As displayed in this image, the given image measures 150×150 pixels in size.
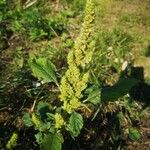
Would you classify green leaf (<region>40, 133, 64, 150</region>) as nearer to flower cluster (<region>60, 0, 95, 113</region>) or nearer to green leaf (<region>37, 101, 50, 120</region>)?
flower cluster (<region>60, 0, 95, 113</region>)

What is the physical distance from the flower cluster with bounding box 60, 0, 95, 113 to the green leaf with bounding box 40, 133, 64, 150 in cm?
22

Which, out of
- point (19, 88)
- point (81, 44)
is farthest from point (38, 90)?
point (81, 44)

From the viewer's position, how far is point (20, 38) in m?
5.02

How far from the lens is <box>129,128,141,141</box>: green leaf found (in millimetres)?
3907

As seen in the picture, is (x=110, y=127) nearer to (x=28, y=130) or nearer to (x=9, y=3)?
(x=28, y=130)

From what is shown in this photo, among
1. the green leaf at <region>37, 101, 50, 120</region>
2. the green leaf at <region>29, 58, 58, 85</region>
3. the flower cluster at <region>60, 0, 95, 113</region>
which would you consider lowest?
the green leaf at <region>37, 101, 50, 120</region>

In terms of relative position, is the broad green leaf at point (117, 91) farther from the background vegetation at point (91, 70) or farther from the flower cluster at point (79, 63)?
the flower cluster at point (79, 63)

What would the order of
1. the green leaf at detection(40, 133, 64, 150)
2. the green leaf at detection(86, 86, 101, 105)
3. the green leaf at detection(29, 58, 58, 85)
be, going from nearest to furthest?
the green leaf at detection(40, 133, 64, 150)
the green leaf at detection(86, 86, 101, 105)
the green leaf at detection(29, 58, 58, 85)

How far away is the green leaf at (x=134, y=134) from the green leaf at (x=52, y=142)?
993mm

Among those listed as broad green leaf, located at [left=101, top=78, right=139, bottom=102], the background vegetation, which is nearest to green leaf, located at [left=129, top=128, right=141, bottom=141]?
the background vegetation

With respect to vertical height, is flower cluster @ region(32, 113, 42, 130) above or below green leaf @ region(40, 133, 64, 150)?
above

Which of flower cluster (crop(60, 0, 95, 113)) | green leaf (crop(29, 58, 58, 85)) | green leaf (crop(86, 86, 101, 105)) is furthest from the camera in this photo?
green leaf (crop(29, 58, 58, 85))

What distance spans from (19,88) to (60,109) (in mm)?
1015

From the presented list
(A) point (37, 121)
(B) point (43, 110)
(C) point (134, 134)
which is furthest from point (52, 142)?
(C) point (134, 134)
